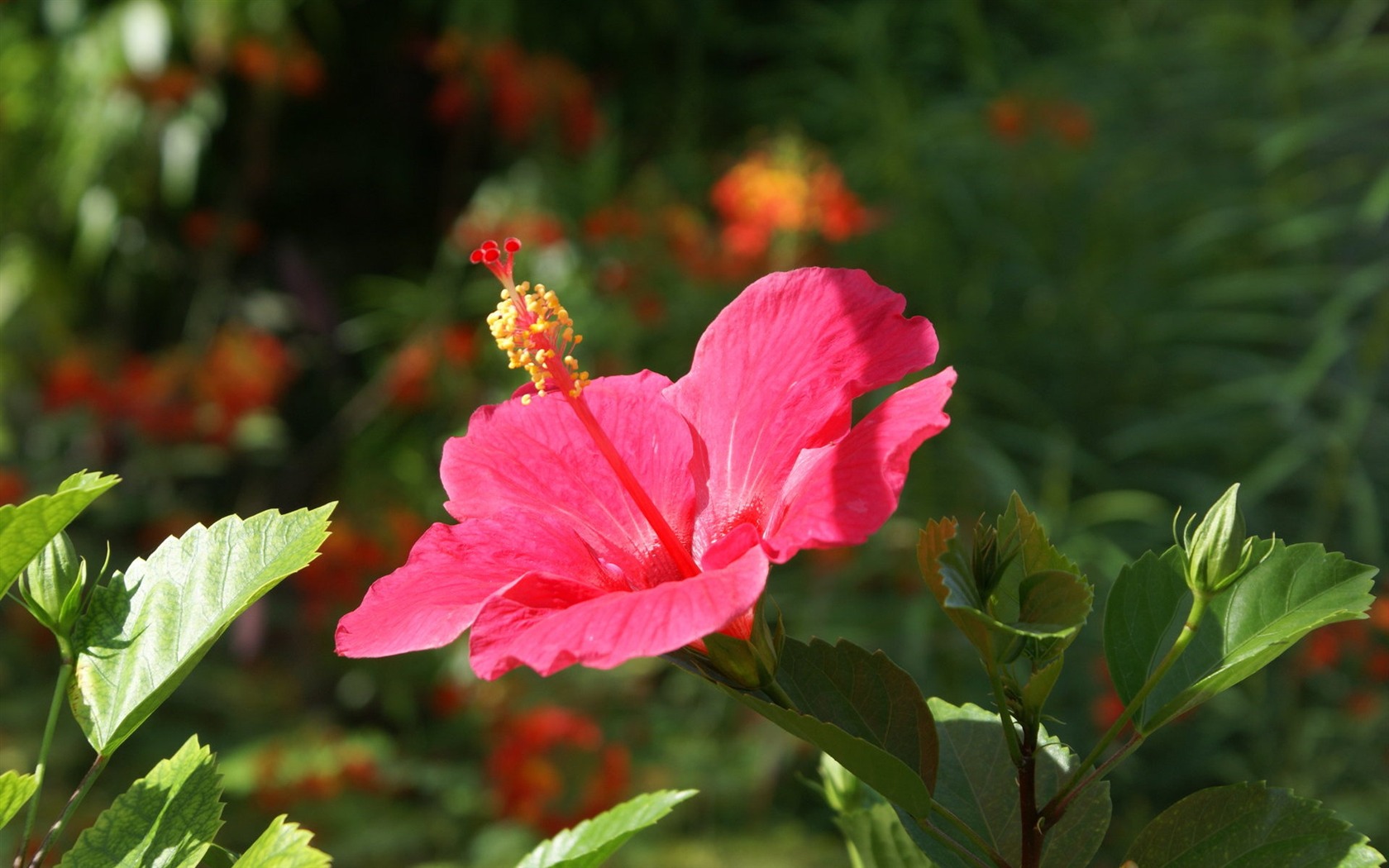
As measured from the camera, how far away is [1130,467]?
2703 millimetres

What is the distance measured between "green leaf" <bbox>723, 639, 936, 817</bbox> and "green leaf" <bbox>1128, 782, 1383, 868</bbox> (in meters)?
0.08

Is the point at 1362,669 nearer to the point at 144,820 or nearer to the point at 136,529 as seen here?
the point at 144,820

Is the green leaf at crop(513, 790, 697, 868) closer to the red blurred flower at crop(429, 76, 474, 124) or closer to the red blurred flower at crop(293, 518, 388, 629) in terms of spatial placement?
the red blurred flower at crop(293, 518, 388, 629)

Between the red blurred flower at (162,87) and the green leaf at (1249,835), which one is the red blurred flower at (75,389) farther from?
the green leaf at (1249,835)

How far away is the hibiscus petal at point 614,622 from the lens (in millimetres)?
389

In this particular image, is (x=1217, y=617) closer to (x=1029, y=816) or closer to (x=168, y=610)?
(x=1029, y=816)

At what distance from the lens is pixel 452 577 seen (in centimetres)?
48

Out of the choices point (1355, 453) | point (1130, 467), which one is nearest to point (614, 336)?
point (1130, 467)

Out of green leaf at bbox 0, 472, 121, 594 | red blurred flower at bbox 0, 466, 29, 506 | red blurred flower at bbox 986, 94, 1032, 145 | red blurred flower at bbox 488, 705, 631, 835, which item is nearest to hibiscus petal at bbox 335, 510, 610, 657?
green leaf at bbox 0, 472, 121, 594

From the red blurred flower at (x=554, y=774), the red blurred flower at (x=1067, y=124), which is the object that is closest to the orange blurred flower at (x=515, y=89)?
the red blurred flower at (x=1067, y=124)

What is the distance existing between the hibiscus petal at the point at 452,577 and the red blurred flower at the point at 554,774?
150 cm

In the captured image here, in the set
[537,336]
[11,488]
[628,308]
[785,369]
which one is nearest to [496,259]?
[537,336]

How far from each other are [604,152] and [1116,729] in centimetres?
289

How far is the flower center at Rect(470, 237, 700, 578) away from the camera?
521mm
